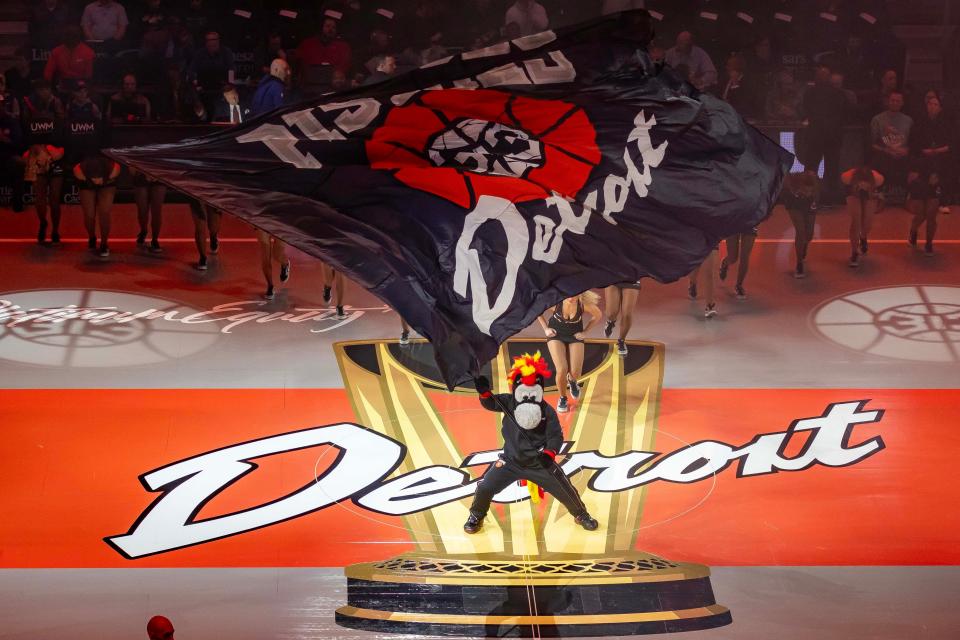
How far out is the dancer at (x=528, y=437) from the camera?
27.6 feet

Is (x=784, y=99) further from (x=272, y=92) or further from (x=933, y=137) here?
(x=272, y=92)

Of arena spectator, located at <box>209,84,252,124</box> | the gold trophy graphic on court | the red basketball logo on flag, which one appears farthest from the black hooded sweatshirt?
arena spectator, located at <box>209,84,252,124</box>

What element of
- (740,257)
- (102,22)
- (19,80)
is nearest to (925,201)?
(740,257)

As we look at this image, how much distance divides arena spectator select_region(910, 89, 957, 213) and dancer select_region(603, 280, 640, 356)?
18.5 ft

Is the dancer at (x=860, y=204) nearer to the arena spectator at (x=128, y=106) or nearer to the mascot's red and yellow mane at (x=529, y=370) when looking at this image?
the mascot's red and yellow mane at (x=529, y=370)

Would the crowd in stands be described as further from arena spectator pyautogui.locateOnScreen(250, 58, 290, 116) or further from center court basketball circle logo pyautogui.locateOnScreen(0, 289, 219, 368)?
center court basketball circle logo pyautogui.locateOnScreen(0, 289, 219, 368)

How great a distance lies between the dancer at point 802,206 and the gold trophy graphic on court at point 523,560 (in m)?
4.64

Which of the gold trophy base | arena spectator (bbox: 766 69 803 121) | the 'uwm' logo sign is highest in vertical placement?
arena spectator (bbox: 766 69 803 121)

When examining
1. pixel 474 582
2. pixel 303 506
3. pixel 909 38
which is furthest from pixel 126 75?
pixel 909 38

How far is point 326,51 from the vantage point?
17641 millimetres

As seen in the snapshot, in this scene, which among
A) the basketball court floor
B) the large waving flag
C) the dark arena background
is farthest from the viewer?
the basketball court floor

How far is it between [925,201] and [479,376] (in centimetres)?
1038

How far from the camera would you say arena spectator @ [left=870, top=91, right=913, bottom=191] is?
17.1 m

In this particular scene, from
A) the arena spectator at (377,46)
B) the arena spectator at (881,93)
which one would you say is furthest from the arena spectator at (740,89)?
the arena spectator at (377,46)
